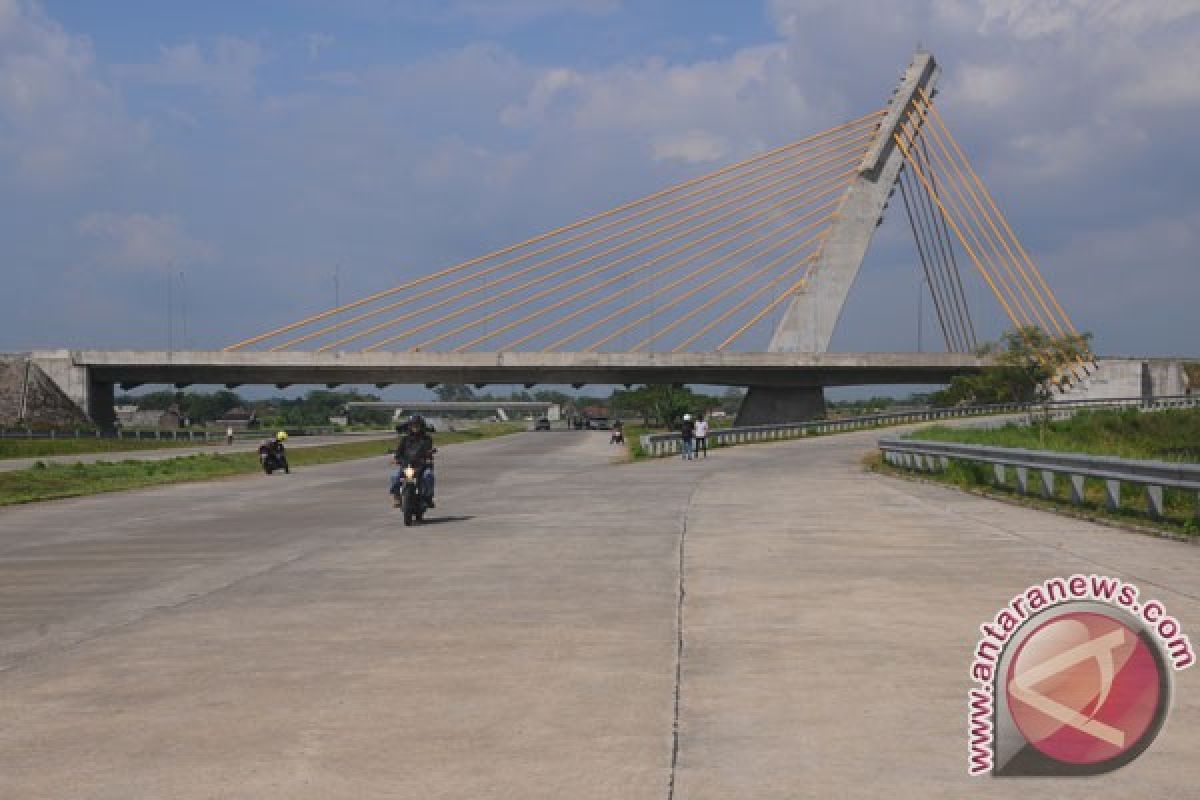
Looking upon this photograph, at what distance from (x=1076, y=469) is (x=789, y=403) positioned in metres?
66.7

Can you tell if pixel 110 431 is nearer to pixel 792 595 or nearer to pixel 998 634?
pixel 792 595

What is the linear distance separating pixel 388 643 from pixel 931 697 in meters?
3.92

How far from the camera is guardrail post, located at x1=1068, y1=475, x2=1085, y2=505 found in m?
20.2

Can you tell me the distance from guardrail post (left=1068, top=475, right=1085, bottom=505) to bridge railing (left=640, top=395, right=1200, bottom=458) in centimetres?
3608

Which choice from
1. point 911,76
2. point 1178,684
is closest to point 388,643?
point 1178,684

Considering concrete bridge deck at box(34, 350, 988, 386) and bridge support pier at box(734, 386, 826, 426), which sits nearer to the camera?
concrete bridge deck at box(34, 350, 988, 386)

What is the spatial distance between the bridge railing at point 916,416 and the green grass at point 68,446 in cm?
2868

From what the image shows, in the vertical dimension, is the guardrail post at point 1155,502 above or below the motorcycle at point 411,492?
below

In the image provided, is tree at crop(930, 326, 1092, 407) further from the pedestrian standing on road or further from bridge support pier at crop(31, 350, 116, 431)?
bridge support pier at crop(31, 350, 116, 431)

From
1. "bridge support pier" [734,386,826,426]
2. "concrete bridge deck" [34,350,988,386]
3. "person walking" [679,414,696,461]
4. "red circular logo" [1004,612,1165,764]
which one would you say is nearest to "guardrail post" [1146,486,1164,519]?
"red circular logo" [1004,612,1165,764]

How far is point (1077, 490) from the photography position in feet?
66.4

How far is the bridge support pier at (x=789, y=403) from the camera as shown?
284 ft

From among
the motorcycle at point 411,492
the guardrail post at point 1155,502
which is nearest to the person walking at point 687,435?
the motorcycle at point 411,492

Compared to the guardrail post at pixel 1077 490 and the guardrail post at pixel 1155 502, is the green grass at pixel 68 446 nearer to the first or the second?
the guardrail post at pixel 1077 490
